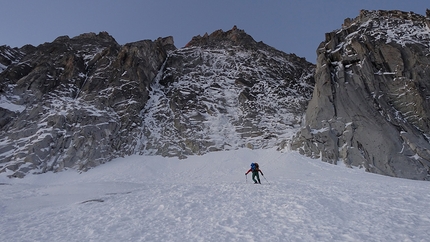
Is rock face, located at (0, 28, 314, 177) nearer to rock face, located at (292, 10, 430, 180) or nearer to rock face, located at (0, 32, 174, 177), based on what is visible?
rock face, located at (0, 32, 174, 177)

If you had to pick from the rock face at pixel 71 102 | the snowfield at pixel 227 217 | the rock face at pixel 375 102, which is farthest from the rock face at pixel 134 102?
the snowfield at pixel 227 217

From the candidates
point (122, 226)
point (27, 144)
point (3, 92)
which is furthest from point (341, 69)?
point (3, 92)

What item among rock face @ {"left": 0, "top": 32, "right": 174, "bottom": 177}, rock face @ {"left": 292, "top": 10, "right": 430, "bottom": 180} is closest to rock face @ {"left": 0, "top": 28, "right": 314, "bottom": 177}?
rock face @ {"left": 0, "top": 32, "right": 174, "bottom": 177}

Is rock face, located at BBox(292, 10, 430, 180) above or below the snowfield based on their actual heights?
above

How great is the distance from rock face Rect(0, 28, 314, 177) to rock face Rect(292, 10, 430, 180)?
7520 mm

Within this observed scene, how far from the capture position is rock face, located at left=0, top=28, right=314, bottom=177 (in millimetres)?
35594

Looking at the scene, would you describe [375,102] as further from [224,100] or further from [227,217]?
[227,217]

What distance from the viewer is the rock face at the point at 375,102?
28678 millimetres

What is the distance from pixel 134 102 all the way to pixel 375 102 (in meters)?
35.9

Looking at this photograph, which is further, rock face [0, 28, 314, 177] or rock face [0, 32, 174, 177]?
rock face [0, 28, 314, 177]

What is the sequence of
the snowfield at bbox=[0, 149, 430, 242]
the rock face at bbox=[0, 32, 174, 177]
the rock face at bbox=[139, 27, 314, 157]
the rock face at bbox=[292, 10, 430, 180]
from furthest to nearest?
the rock face at bbox=[139, 27, 314, 157]
the rock face at bbox=[0, 32, 174, 177]
the rock face at bbox=[292, 10, 430, 180]
the snowfield at bbox=[0, 149, 430, 242]

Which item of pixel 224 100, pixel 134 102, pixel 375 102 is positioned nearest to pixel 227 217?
pixel 375 102

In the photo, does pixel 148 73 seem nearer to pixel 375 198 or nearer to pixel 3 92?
pixel 3 92

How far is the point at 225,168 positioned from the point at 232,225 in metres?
22.4
